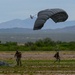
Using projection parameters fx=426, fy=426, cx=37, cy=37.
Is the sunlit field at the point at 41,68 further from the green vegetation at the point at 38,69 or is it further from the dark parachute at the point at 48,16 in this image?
the dark parachute at the point at 48,16

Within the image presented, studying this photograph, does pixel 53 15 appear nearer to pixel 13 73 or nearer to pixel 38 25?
pixel 38 25

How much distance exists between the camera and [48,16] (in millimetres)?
31797

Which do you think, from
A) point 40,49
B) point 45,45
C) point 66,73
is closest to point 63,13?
point 66,73

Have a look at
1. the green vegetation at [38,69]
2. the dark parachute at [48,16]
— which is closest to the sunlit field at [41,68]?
the green vegetation at [38,69]

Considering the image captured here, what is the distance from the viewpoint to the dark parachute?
104 ft

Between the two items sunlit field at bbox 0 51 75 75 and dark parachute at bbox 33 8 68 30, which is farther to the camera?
dark parachute at bbox 33 8 68 30

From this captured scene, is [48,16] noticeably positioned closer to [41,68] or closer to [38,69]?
[38,69]

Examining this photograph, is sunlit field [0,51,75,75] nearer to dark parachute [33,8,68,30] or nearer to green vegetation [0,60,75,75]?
green vegetation [0,60,75,75]

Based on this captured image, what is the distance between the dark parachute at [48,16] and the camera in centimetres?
3164

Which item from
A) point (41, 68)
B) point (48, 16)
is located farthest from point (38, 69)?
point (48, 16)

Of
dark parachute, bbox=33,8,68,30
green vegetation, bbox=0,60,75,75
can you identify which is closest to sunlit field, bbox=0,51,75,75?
green vegetation, bbox=0,60,75,75

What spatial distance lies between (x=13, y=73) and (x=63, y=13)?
6270 mm

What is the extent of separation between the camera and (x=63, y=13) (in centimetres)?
3297

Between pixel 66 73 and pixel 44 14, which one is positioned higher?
pixel 44 14
